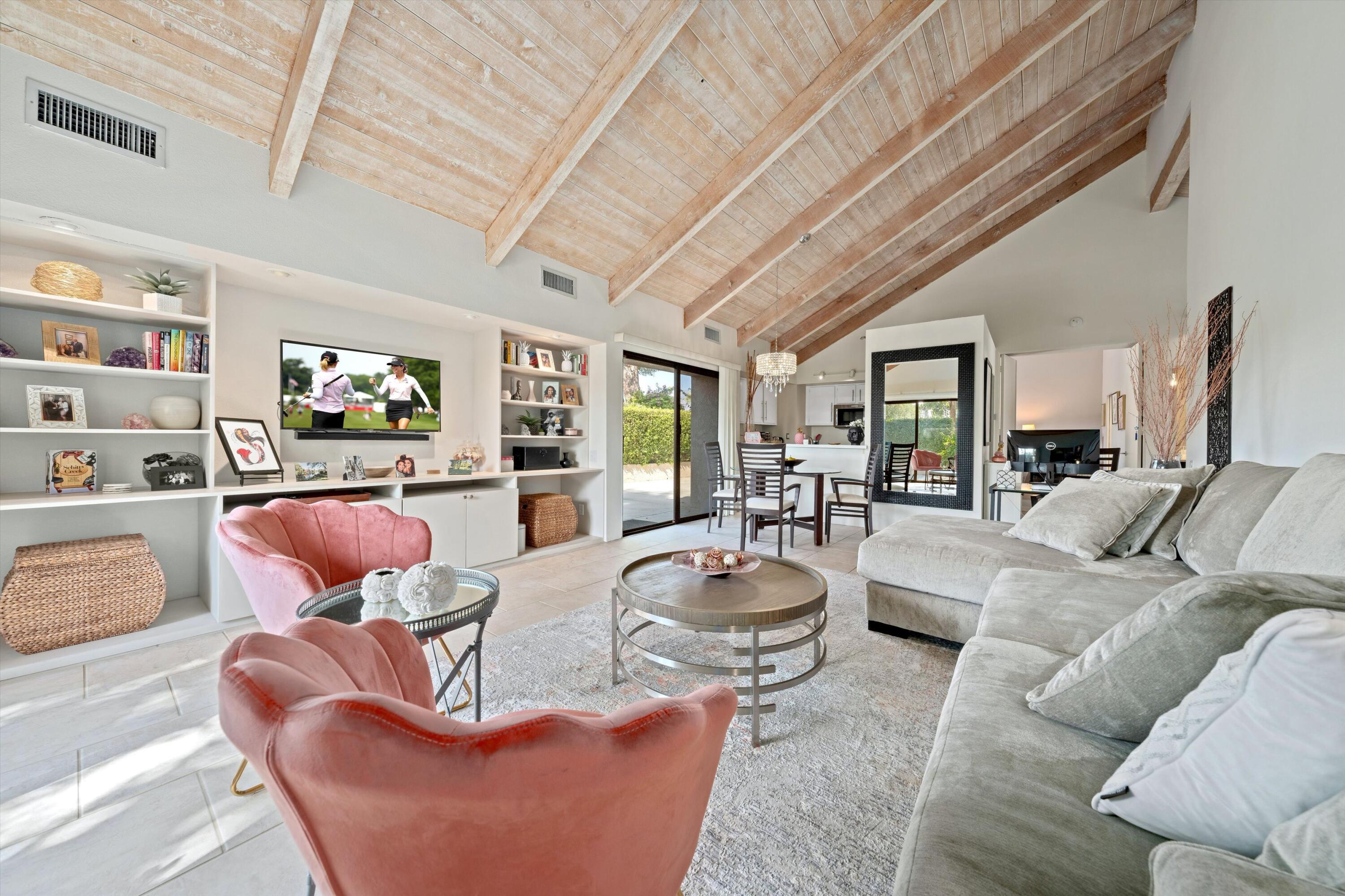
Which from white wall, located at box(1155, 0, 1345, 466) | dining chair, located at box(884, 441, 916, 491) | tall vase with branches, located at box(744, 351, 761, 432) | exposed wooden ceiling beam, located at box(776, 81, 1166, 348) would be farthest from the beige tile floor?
exposed wooden ceiling beam, located at box(776, 81, 1166, 348)

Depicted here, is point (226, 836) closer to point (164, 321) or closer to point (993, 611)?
point (993, 611)

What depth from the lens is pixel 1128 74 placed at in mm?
4461

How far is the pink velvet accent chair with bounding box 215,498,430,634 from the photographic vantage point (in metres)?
1.87

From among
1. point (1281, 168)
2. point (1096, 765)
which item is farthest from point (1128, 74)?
point (1096, 765)

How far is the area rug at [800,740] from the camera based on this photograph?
1296mm

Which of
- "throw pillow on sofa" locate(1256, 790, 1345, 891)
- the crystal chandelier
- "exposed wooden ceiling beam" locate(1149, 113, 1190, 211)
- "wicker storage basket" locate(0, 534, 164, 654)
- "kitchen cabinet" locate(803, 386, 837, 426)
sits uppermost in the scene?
"exposed wooden ceiling beam" locate(1149, 113, 1190, 211)

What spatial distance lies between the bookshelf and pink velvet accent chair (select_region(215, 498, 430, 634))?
3.41ft

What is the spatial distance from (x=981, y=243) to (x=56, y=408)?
355 inches

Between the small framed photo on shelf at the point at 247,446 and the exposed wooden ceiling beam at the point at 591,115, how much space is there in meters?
2.00

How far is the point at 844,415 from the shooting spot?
8.52 meters

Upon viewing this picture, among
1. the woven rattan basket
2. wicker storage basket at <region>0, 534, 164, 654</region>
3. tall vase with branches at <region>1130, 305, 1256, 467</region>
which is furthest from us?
tall vase with branches at <region>1130, 305, 1256, 467</region>

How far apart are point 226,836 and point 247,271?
2967 mm

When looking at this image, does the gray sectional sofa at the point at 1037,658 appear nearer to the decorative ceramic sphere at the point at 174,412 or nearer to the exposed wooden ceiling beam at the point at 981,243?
the decorative ceramic sphere at the point at 174,412

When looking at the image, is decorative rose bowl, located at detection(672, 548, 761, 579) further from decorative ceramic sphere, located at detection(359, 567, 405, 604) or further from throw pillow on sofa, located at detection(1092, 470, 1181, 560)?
throw pillow on sofa, located at detection(1092, 470, 1181, 560)
